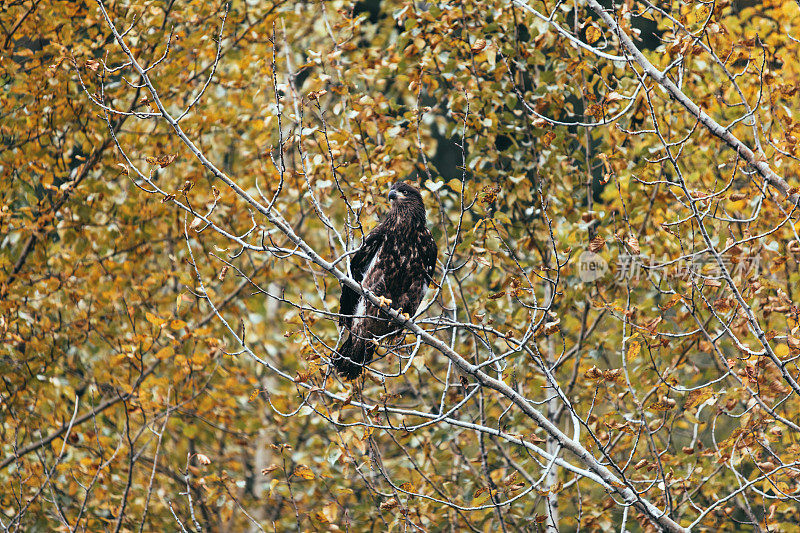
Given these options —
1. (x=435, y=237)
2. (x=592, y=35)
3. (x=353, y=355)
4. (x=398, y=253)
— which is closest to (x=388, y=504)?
(x=353, y=355)

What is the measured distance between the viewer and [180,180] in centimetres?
604

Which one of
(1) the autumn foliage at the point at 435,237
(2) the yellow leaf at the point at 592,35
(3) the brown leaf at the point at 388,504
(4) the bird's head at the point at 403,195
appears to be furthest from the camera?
(4) the bird's head at the point at 403,195

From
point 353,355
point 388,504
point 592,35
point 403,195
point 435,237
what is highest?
point 592,35

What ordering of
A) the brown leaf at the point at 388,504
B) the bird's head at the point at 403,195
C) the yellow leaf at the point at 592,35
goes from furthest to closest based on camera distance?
1. the bird's head at the point at 403,195
2. the yellow leaf at the point at 592,35
3. the brown leaf at the point at 388,504

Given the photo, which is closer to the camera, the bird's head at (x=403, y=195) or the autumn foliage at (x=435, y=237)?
the autumn foliage at (x=435, y=237)

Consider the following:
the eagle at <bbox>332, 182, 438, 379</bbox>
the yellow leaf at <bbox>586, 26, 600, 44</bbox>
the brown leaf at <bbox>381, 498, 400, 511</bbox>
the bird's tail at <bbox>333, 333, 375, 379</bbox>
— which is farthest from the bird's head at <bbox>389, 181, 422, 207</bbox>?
the brown leaf at <bbox>381, 498, 400, 511</bbox>

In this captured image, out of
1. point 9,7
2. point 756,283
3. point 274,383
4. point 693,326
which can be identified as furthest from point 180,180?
point 756,283

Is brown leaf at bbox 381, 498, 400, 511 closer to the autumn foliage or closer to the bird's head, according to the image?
the autumn foliage

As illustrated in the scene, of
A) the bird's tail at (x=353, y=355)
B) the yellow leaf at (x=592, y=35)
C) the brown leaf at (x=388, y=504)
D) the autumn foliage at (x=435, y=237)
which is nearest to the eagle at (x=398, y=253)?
the bird's tail at (x=353, y=355)

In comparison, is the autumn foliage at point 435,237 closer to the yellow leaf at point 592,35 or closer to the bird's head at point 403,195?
the bird's head at point 403,195

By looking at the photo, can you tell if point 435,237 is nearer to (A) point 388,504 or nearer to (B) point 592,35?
(B) point 592,35

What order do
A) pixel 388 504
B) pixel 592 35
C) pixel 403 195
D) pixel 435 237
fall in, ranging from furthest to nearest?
pixel 435 237
pixel 403 195
pixel 592 35
pixel 388 504

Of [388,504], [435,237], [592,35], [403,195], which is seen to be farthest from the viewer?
[435,237]

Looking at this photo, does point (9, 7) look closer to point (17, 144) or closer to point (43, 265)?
point (17, 144)
